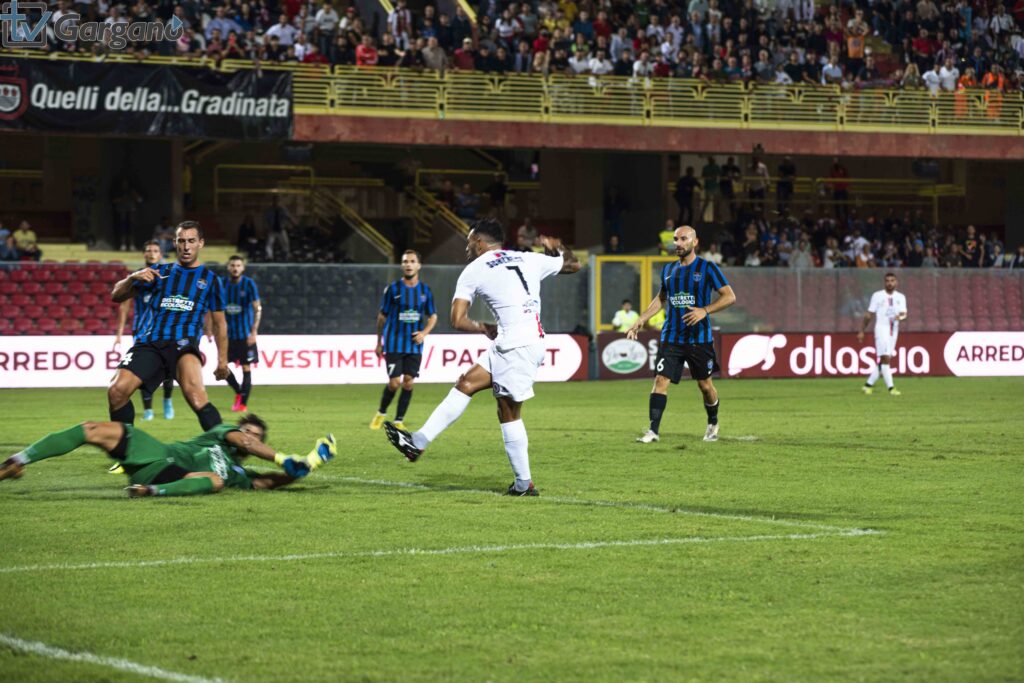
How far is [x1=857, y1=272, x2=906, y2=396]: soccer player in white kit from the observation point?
27.5 m

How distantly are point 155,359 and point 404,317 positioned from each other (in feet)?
23.4

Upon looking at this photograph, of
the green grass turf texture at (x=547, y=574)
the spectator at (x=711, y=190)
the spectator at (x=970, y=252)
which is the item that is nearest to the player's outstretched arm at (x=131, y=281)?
the green grass turf texture at (x=547, y=574)

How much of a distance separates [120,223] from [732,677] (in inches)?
1264

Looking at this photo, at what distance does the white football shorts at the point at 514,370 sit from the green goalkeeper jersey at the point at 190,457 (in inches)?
80.3

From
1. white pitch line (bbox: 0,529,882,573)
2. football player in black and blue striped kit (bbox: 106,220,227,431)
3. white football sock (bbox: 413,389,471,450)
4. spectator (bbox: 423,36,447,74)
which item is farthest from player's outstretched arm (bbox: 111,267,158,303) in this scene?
spectator (bbox: 423,36,447,74)

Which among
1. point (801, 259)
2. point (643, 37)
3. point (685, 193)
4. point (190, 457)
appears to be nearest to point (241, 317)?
point (190, 457)

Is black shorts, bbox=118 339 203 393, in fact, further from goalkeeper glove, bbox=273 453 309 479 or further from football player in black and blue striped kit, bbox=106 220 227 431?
goalkeeper glove, bbox=273 453 309 479

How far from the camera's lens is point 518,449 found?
1120 centimetres

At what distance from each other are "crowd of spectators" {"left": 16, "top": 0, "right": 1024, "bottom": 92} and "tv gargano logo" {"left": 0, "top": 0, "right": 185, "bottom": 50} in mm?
215

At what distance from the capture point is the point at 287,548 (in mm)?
8727

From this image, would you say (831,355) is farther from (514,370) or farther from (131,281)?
(131,281)

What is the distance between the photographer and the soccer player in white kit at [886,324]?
2750 cm

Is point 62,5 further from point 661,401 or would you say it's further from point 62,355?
point 661,401

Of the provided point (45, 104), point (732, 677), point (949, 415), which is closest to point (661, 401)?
point (949, 415)
